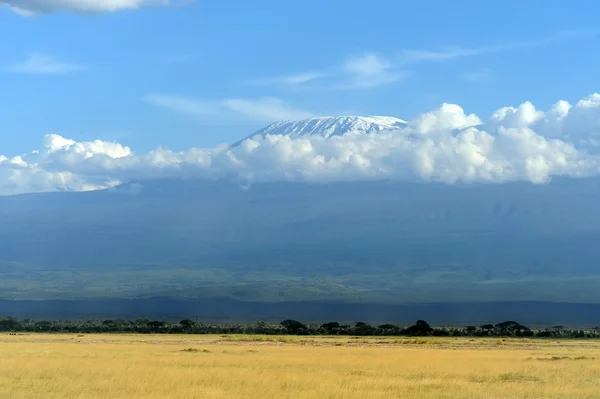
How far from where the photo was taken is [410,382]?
1352 inches

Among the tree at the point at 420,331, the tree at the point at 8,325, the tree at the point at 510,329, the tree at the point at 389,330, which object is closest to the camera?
the tree at the point at 420,331

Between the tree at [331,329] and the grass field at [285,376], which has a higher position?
the tree at [331,329]

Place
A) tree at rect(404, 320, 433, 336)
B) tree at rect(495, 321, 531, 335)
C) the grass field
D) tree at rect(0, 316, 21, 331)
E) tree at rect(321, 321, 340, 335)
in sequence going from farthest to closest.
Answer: tree at rect(495, 321, 531, 335) → tree at rect(321, 321, 340, 335) → tree at rect(0, 316, 21, 331) → tree at rect(404, 320, 433, 336) → the grass field

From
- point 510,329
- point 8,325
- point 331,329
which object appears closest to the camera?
point 8,325

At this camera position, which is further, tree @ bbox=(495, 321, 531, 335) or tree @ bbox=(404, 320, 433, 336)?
tree @ bbox=(495, 321, 531, 335)

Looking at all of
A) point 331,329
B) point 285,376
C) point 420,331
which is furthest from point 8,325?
point 285,376

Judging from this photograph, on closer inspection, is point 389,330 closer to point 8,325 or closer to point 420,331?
point 420,331

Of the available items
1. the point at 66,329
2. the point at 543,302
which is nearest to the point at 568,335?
the point at 66,329

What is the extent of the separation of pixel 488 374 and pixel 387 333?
194ft

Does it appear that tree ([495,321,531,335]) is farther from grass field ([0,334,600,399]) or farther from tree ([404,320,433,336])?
grass field ([0,334,600,399])

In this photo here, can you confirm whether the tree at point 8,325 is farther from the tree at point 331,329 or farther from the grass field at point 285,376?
the grass field at point 285,376

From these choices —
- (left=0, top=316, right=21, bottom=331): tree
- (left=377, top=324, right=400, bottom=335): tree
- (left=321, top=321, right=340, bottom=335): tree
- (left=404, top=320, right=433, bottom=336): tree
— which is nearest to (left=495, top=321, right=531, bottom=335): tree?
(left=404, top=320, right=433, bottom=336): tree

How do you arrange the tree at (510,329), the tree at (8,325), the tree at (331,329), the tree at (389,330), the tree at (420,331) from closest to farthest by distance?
the tree at (420,331) < the tree at (389,330) < the tree at (8,325) < the tree at (331,329) < the tree at (510,329)

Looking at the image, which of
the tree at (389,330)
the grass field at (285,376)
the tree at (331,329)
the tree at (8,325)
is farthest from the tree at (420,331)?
the grass field at (285,376)
